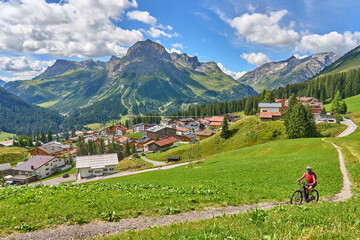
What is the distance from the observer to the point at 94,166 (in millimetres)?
72875

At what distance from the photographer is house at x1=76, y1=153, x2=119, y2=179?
7250 cm

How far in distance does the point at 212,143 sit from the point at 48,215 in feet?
249

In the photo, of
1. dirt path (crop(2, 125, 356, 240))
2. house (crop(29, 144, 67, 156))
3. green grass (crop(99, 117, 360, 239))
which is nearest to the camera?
green grass (crop(99, 117, 360, 239))

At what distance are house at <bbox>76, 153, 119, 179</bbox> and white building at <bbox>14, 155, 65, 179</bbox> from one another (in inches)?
1591

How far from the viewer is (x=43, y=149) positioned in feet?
453

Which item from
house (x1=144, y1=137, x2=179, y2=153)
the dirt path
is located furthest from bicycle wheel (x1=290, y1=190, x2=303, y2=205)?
house (x1=144, y1=137, x2=179, y2=153)

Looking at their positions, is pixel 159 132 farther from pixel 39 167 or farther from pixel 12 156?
pixel 12 156

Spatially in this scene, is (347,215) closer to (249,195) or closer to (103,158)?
(249,195)

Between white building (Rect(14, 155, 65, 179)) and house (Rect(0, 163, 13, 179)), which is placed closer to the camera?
white building (Rect(14, 155, 65, 179))

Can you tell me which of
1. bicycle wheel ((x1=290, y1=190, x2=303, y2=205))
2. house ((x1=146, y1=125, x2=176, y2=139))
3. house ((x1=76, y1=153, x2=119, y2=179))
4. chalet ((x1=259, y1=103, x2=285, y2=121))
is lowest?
house ((x1=76, y1=153, x2=119, y2=179))

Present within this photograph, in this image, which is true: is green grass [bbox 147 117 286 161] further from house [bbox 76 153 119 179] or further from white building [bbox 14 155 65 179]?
white building [bbox 14 155 65 179]

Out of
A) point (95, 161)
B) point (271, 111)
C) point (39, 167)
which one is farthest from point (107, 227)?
point (39, 167)

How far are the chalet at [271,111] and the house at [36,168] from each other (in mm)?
113218

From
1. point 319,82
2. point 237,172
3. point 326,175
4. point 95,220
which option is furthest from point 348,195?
point 319,82
